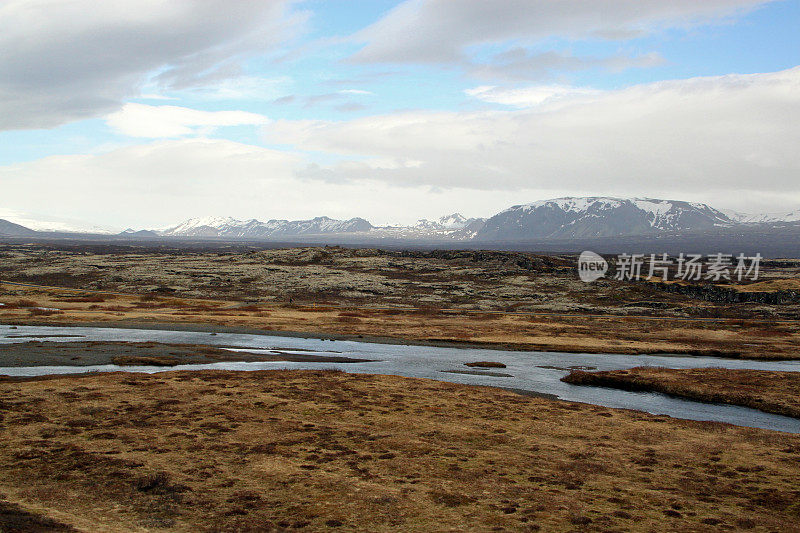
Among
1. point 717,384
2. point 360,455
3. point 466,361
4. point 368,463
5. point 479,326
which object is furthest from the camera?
point 479,326

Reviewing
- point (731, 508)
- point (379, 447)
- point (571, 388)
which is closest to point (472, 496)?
point (379, 447)

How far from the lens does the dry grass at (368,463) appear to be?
1850 centimetres

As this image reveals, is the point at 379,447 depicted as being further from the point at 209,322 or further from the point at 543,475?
the point at 209,322

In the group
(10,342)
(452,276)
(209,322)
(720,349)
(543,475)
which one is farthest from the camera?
(452,276)

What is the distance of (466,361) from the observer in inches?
2238

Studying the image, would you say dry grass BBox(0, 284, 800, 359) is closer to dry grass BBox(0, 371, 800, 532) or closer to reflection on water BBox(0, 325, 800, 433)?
reflection on water BBox(0, 325, 800, 433)

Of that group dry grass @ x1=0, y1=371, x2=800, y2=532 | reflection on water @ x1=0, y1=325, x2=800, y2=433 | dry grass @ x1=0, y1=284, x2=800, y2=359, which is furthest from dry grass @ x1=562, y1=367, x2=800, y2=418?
dry grass @ x1=0, y1=284, x2=800, y2=359

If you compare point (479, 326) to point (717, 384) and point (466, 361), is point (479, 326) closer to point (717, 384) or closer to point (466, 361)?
point (466, 361)

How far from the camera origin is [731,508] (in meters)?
20.2

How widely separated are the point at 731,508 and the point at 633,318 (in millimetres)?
83802

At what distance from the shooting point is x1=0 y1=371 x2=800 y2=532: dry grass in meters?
18.5

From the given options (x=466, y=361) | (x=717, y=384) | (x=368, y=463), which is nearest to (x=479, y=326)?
(x=466, y=361)

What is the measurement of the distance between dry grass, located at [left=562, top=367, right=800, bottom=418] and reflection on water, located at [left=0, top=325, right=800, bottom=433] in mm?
1243

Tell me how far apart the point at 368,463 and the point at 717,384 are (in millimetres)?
33591
